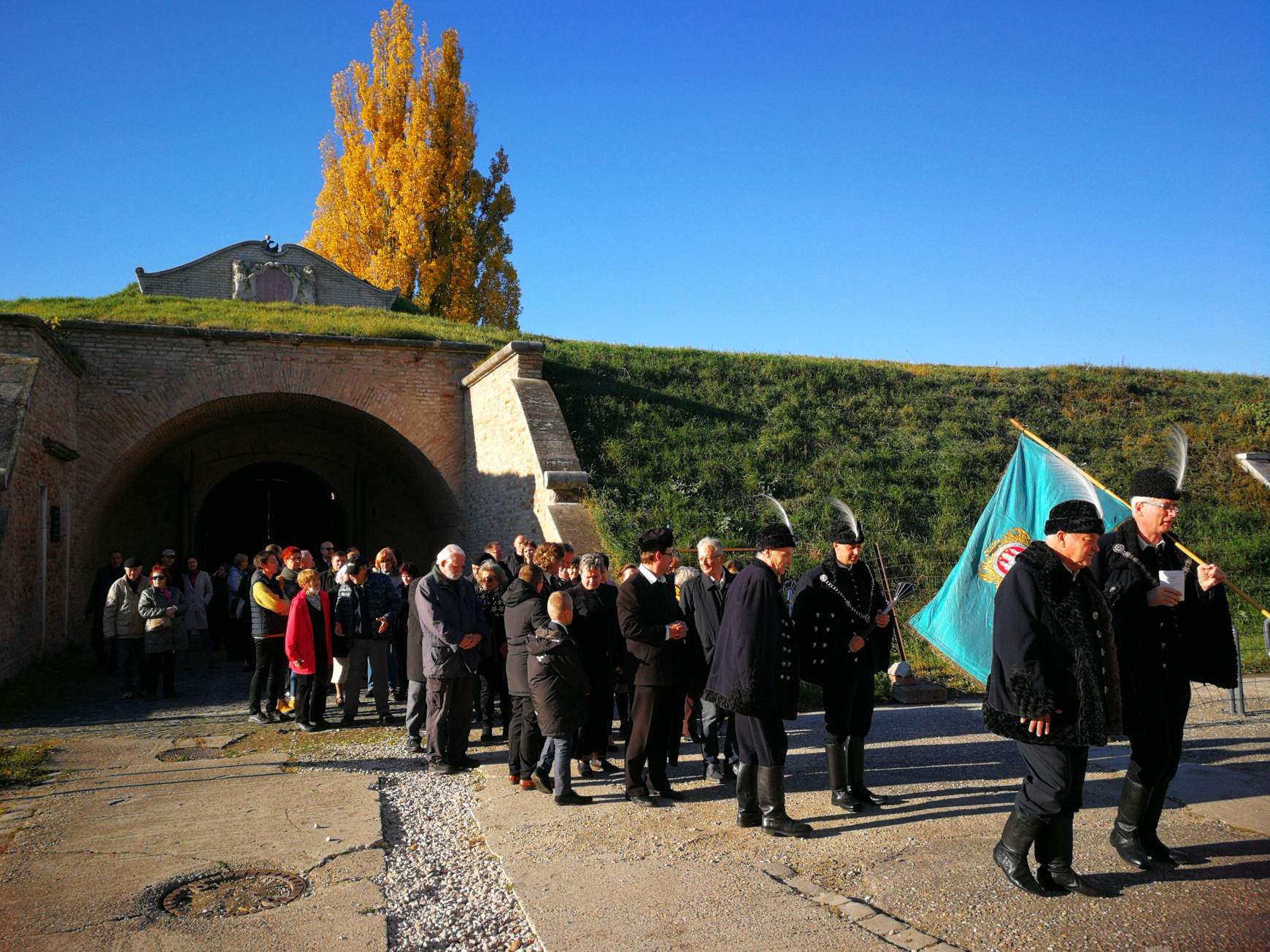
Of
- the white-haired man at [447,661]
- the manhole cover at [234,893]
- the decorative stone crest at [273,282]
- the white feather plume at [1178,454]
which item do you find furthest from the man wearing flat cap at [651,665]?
Answer: the decorative stone crest at [273,282]

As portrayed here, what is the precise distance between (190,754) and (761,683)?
5188mm

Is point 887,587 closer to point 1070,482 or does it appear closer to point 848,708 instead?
point 1070,482

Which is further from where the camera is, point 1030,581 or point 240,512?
point 240,512

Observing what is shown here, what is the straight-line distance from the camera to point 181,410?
1631cm

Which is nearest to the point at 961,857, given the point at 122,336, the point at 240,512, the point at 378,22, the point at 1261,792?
the point at 1261,792

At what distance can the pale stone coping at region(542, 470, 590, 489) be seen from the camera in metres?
14.5

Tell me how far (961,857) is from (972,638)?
197 inches

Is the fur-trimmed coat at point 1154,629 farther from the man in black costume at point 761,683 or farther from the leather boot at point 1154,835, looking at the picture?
the man in black costume at point 761,683

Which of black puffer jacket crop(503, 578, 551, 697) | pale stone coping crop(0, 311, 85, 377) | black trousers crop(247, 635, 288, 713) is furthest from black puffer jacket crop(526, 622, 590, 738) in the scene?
pale stone coping crop(0, 311, 85, 377)

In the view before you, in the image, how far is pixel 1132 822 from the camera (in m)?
4.84

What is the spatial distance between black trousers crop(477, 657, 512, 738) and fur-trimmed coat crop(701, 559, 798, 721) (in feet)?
11.2

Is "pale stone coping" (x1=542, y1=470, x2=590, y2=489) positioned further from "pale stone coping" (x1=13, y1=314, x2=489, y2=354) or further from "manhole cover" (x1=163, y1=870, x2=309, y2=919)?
"manhole cover" (x1=163, y1=870, x2=309, y2=919)

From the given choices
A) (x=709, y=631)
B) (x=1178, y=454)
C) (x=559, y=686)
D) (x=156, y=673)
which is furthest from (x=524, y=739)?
(x=156, y=673)

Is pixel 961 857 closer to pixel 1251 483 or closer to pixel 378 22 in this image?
pixel 1251 483
